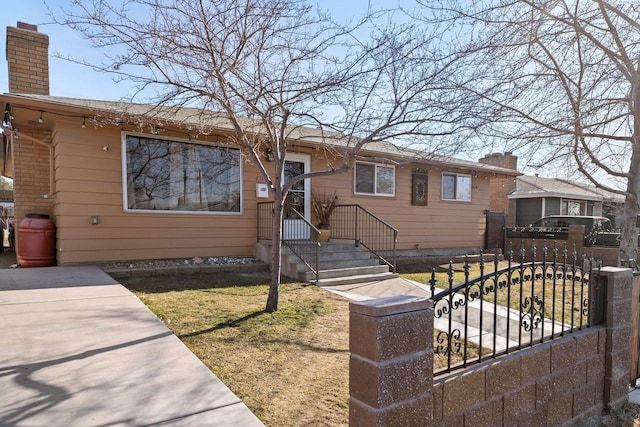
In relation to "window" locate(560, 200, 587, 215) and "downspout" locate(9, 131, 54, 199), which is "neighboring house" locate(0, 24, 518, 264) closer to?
"downspout" locate(9, 131, 54, 199)

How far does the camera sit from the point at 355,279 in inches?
278

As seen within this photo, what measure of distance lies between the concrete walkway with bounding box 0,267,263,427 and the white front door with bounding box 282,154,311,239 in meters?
4.85

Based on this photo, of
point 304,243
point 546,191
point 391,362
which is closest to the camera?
point 391,362

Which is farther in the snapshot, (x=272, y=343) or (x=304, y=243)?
(x=304, y=243)

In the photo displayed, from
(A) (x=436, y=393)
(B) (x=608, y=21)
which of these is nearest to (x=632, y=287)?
(A) (x=436, y=393)

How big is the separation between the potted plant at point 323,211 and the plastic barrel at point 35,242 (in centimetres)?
518

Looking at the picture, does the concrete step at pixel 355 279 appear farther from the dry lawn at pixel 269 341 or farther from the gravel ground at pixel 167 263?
the gravel ground at pixel 167 263

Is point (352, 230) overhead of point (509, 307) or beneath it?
overhead

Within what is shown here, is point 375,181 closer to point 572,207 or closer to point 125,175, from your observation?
point 125,175

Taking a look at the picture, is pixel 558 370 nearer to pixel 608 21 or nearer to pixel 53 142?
pixel 608 21

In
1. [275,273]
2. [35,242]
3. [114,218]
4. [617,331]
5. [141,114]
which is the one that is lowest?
[617,331]

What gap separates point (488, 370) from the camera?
232cm

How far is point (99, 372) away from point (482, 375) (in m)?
2.50

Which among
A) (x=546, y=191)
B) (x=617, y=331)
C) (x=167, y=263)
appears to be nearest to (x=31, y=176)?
(x=167, y=263)
